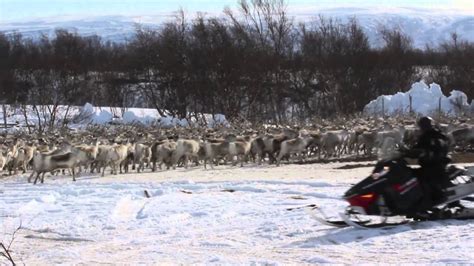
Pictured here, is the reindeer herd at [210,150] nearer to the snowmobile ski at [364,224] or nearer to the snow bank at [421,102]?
the snowmobile ski at [364,224]

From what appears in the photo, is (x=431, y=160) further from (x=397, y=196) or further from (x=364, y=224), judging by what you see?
(x=364, y=224)

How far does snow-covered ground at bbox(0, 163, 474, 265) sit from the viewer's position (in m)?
8.89

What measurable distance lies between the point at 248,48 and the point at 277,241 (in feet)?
158

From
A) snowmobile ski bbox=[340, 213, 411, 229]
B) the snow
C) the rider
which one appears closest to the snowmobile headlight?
the rider

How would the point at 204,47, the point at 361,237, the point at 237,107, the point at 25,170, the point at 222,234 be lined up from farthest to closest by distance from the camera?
the point at 204,47 < the point at 237,107 < the point at 25,170 < the point at 222,234 < the point at 361,237

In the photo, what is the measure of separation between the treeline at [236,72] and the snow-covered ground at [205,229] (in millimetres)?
35240

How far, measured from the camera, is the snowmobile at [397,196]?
9.70 meters

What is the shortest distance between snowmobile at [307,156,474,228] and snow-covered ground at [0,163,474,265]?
7.3 inches

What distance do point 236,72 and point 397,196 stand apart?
4480cm

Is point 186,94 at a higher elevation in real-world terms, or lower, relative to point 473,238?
lower

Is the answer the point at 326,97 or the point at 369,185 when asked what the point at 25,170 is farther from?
the point at 326,97

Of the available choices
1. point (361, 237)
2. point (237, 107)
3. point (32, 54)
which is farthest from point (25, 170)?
point (32, 54)

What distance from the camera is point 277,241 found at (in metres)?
9.74

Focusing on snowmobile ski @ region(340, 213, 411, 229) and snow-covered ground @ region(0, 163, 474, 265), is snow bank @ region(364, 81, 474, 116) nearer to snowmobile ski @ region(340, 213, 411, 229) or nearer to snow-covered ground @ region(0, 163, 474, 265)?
snow-covered ground @ region(0, 163, 474, 265)
